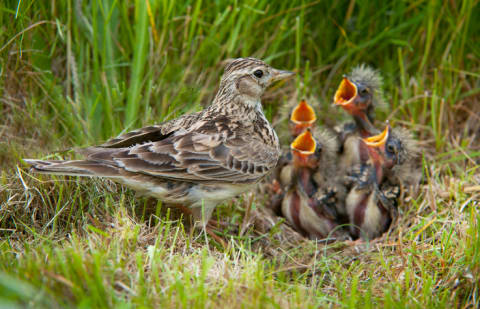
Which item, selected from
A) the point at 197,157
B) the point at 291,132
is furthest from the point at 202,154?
the point at 291,132

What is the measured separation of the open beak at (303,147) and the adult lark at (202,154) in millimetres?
381

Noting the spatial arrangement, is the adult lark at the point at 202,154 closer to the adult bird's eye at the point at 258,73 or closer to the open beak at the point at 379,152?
the adult bird's eye at the point at 258,73

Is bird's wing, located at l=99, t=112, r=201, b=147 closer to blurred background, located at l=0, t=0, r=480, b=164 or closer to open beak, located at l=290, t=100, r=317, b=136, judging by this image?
blurred background, located at l=0, t=0, r=480, b=164

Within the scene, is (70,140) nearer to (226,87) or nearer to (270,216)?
(226,87)

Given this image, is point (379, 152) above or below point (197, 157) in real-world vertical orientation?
below

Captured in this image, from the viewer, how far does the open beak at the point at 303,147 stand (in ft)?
13.2

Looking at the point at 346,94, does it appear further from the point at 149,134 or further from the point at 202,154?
the point at 149,134

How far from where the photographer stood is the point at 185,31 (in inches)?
175

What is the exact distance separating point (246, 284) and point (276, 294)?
15 cm

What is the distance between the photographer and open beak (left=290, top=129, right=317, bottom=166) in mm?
4023

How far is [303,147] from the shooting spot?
13.7 ft

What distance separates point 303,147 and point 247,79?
75 centimetres

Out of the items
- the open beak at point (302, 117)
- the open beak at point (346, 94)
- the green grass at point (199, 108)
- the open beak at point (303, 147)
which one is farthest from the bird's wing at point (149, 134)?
the open beak at point (346, 94)

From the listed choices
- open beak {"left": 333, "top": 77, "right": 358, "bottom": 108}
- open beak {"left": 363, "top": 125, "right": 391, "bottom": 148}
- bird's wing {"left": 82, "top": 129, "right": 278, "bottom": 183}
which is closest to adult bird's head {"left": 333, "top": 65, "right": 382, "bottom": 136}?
open beak {"left": 333, "top": 77, "right": 358, "bottom": 108}
